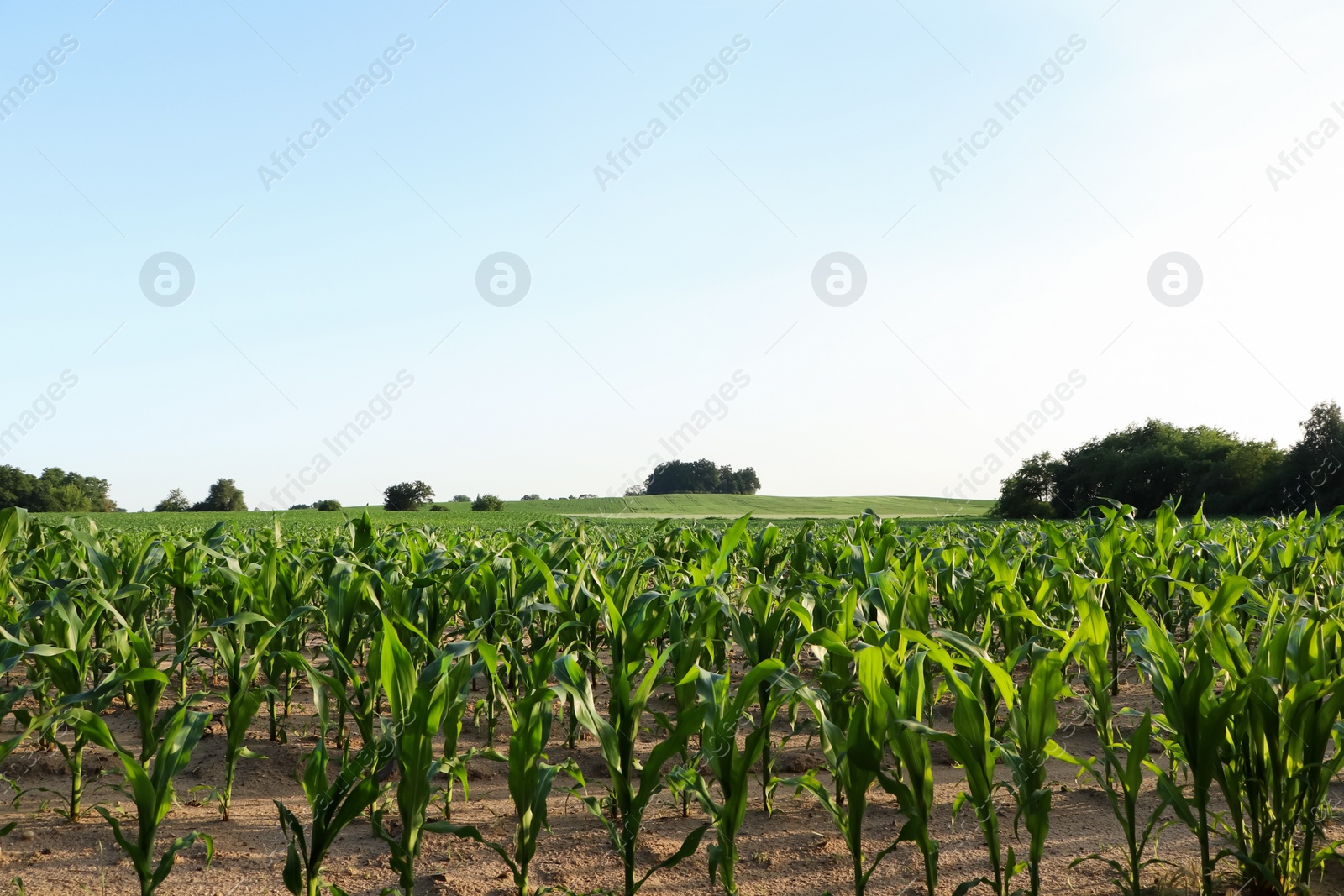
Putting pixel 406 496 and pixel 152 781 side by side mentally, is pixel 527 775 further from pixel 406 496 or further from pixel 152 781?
pixel 406 496

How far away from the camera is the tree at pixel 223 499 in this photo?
3009 inches

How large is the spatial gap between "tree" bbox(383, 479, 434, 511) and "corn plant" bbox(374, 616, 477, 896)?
7139cm

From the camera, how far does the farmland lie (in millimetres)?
2711

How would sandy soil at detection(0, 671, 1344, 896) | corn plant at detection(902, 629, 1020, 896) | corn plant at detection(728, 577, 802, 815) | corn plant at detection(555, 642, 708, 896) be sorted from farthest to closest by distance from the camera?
corn plant at detection(728, 577, 802, 815)
sandy soil at detection(0, 671, 1344, 896)
corn plant at detection(555, 642, 708, 896)
corn plant at detection(902, 629, 1020, 896)

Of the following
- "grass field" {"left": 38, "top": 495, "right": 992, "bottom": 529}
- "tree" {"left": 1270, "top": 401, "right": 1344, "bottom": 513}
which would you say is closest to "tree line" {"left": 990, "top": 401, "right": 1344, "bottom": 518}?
"tree" {"left": 1270, "top": 401, "right": 1344, "bottom": 513}

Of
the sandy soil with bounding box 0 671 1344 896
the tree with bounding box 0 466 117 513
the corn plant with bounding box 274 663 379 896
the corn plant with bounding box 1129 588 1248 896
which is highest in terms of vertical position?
the tree with bounding box 0 466 117 513

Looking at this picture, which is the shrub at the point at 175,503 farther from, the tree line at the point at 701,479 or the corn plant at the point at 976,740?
the corn plant at the point at 976,740

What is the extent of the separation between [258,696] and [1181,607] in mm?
6504

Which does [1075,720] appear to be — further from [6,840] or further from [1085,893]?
[6,840]

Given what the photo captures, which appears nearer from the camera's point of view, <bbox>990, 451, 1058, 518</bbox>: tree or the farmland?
the farmland

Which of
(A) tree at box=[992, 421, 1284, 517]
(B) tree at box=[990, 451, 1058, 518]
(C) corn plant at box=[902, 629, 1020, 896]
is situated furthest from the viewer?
(B) tree at box=[990, 451, 1058, 518]

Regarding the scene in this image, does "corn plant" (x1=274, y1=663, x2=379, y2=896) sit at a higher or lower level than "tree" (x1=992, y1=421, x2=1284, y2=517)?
lower

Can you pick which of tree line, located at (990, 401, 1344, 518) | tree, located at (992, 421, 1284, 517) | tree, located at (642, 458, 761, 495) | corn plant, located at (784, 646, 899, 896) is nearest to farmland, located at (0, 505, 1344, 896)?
corn plant, located at (784, 646, 899, 896)

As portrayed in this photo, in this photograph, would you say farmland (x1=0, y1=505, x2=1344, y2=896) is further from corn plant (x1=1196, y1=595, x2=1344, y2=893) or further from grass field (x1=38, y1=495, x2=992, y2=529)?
grass field (x1=38, y1=495, x2=992, y2=529)
